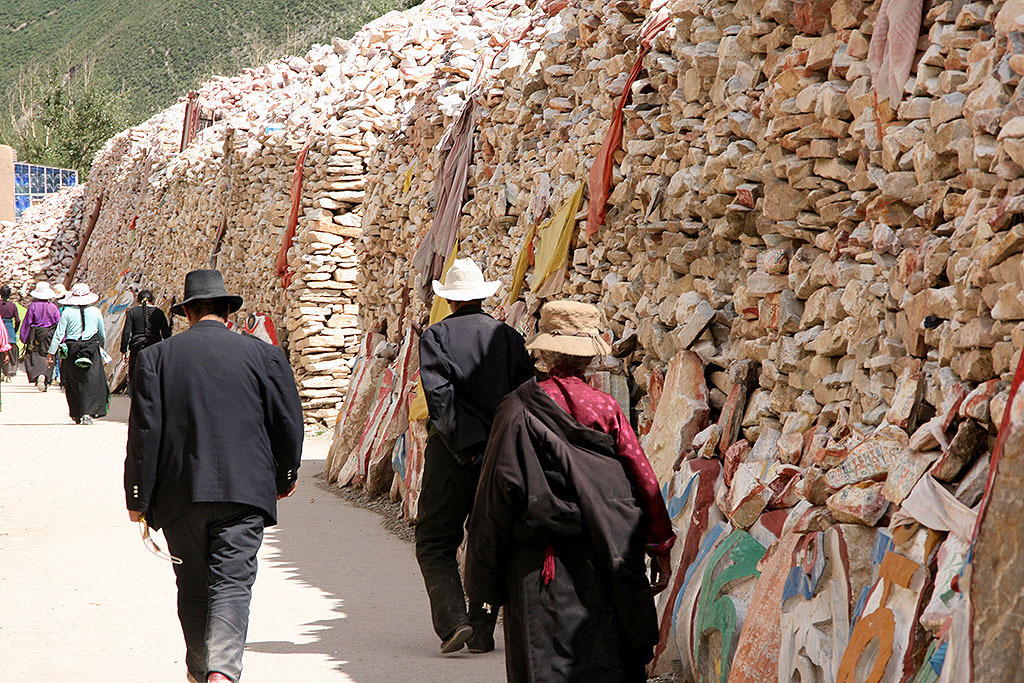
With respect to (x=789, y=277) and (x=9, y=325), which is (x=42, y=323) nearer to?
(x=9, y=325)

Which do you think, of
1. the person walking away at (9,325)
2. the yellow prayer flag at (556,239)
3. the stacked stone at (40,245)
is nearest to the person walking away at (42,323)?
the person walking away at (9,325)

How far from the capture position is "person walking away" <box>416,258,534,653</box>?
491 cm

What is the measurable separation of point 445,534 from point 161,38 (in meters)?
53.4

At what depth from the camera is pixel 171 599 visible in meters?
6.12

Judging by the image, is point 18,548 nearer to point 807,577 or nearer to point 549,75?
point 549,75

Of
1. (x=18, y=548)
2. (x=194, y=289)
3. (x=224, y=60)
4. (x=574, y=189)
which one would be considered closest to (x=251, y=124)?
(x=18, y=548)

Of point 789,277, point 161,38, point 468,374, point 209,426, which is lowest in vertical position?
point 209,426

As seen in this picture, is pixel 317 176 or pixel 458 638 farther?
pixel 317 176

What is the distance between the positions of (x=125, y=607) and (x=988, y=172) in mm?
4843

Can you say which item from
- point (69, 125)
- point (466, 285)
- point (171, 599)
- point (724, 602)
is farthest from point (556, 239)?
point (69, 125)

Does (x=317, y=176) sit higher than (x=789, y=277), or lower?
higher

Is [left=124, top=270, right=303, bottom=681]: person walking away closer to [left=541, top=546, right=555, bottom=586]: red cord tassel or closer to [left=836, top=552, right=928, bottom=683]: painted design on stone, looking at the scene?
[left=541, top=546, right=555, bottom=586]: red cord tassel

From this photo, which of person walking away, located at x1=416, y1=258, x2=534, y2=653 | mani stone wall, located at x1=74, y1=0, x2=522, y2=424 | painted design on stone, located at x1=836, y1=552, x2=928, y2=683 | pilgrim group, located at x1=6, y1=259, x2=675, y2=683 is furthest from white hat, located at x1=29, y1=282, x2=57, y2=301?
painted design on stone, located at x1=836, y1=552, x2=928, y2=683

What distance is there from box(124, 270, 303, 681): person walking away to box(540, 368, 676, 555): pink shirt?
3.79ft
